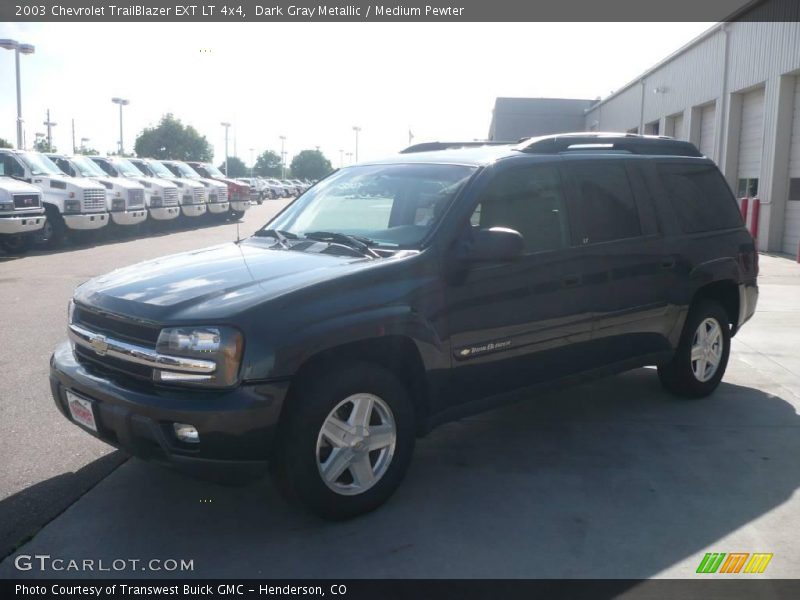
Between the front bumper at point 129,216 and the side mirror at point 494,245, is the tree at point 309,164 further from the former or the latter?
the side mirror at point 494,245

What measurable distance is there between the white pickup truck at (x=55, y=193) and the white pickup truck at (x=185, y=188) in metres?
5.98

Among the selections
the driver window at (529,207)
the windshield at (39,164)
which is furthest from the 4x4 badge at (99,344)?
the windshield at (39,164)

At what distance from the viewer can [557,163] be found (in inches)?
195

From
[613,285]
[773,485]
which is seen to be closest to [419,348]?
[613,285]

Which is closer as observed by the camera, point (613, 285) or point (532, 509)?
point (532, 509)

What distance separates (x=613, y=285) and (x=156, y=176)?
2221 cm

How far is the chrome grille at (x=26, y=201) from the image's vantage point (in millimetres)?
15336

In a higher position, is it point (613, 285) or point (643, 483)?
point (613, 285)

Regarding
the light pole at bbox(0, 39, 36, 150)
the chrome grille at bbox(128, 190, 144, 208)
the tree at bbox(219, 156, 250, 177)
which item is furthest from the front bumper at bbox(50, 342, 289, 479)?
the tree at bbox(219, 156, 250, 177)

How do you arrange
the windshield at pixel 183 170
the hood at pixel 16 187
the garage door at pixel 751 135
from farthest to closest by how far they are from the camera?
the windshield at pixel 183 170 → the garage door at pixel 751 135 → the hood at pixel 16 187

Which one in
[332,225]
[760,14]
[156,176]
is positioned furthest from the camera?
[156,176]

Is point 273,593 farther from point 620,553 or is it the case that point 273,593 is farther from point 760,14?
point 760,14

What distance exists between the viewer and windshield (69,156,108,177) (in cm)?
1991

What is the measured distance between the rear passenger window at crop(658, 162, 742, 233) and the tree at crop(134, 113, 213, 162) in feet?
210
